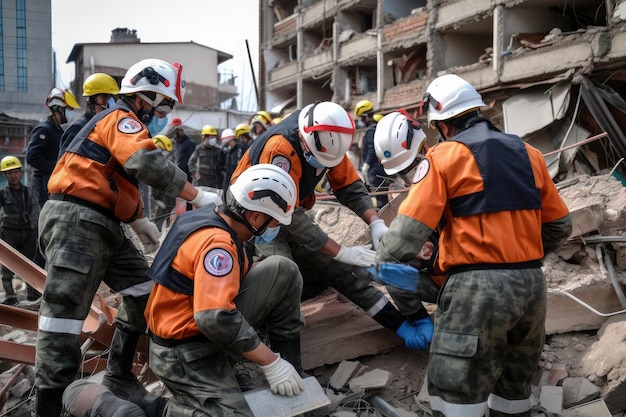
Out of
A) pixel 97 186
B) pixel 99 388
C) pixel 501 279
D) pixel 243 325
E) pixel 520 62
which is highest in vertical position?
pixel 520 62

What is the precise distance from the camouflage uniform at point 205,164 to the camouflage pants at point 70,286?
24.7ft

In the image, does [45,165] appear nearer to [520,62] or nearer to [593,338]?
[593,338]

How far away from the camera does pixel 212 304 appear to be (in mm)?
2607

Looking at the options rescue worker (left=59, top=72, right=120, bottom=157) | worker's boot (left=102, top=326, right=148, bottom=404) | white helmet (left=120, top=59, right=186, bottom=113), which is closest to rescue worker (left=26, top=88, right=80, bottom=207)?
rescue worker (left=59, top=72, right=120, bottom=157)

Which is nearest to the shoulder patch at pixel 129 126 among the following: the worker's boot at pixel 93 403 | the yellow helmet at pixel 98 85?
the yellow helmet at pixel 98 85

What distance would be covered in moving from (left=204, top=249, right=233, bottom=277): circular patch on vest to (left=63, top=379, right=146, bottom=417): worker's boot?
3.05ft

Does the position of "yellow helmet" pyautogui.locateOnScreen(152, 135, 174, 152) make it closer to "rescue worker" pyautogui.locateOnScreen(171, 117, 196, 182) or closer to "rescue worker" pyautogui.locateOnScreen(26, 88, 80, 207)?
"rescue worker" pyautogui.locateOnScreen(171, 117, 196, 182)

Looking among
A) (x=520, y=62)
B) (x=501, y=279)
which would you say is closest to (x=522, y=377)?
(x=501, y=279)

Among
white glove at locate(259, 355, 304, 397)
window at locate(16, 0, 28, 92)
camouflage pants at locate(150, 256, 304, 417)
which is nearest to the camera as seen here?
camouflage pants at locate(150, 256, 304, 417)

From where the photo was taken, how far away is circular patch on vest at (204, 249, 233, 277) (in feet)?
8.67

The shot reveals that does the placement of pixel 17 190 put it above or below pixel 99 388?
above

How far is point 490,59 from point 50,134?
11215mm

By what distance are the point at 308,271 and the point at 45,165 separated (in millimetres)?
3822

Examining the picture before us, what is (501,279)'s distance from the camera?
2680 mm
